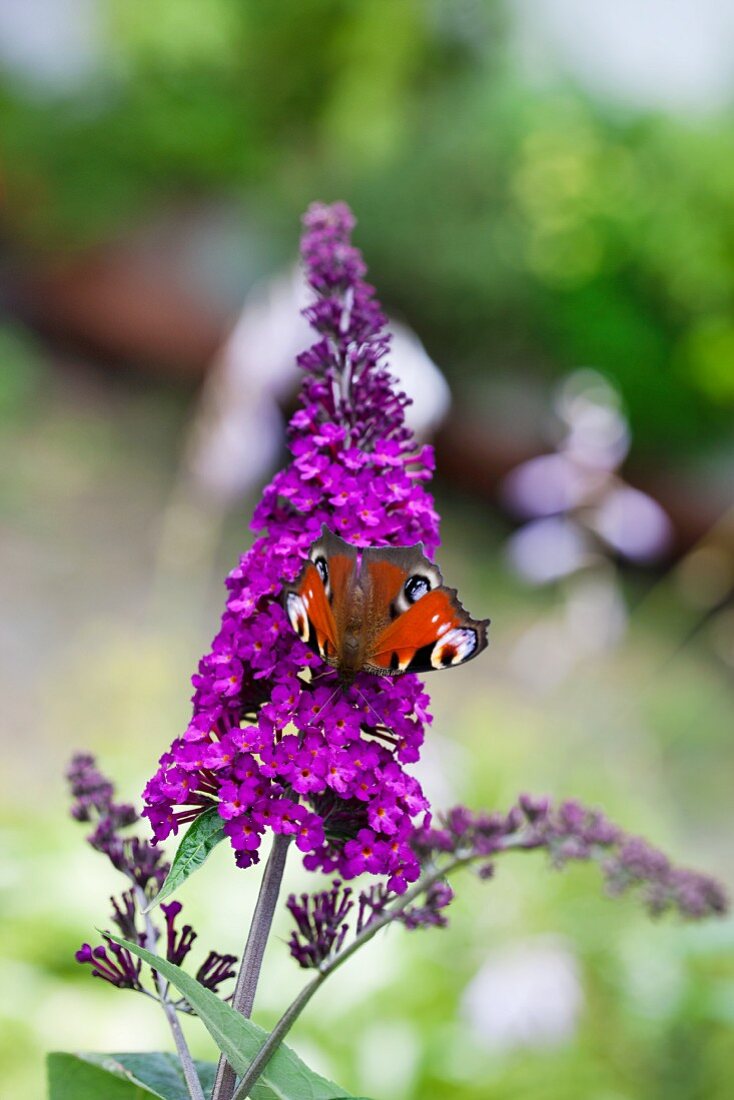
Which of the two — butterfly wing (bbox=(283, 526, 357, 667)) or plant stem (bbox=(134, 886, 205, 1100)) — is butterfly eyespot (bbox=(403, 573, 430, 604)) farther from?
plant stem (bbox=(134, 886, 205, 1100))

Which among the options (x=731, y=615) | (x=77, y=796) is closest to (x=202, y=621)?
(x=731, y=615)

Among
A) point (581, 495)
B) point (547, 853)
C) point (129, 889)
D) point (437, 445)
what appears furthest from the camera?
point (437, 445)

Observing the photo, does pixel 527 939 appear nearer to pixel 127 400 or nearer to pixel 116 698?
pixel 116 698

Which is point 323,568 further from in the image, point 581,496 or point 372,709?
point 581,496

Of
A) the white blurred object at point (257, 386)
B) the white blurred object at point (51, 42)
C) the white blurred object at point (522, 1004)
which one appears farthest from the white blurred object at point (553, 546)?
the white blurred object at point (51, 42)

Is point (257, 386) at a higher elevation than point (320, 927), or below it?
higher

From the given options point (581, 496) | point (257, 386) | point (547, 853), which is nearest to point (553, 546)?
point (581, 496)
